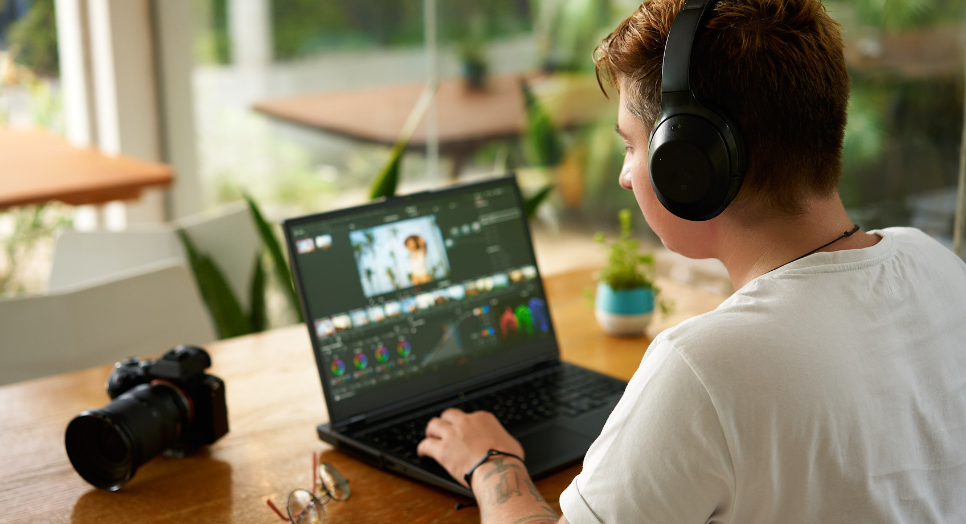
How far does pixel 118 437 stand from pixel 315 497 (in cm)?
27

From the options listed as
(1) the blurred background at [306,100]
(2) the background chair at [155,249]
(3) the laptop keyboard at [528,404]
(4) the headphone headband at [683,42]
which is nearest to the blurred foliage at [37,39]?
(1) the blurred background at [306,100]

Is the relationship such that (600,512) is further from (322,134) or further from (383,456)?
(322,134)

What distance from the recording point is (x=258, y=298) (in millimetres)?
2129

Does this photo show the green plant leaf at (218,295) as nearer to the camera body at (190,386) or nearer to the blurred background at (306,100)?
the camera body at (190,386)

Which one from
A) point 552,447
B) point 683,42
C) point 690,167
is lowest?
point 552,447

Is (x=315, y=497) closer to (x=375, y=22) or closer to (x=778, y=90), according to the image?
(x=778, y=90)

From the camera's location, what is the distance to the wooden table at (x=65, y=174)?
7.35 ft

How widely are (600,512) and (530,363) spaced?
2.25ft

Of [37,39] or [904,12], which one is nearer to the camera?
[904,12]

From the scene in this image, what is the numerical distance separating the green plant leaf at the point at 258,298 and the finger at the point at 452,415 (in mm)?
1100

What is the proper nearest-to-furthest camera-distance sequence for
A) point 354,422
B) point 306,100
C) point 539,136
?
point 354,422
point 306,100
point 539,136

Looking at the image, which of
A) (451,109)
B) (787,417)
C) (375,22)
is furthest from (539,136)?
(787,417)

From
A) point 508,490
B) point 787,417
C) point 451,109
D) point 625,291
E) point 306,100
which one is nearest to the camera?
point 787,417

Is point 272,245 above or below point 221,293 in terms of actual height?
above
